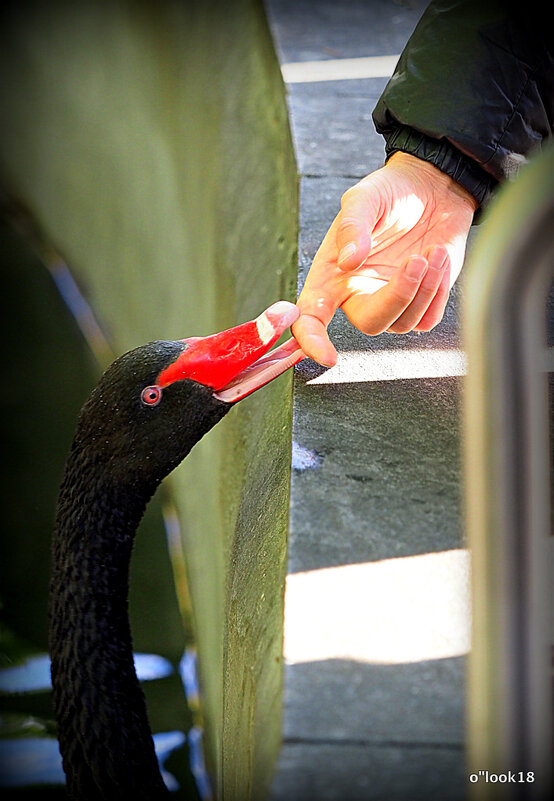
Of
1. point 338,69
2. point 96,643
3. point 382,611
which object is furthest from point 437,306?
point 338,69

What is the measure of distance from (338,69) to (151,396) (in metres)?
1.49

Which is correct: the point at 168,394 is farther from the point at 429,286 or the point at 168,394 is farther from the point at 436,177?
the point at 436,177

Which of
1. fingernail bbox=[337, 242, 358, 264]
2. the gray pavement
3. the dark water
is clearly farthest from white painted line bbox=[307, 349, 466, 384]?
the dark water

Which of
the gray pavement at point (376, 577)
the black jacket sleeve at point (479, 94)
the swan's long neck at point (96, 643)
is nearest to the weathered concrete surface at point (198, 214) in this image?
the gray pavement at point (376, 577)

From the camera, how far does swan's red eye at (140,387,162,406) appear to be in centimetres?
144

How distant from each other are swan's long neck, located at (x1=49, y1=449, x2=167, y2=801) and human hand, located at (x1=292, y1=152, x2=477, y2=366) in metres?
0.43

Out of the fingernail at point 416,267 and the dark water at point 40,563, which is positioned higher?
the fingernail at point 416,267

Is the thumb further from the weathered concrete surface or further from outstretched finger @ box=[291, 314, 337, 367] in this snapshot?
the weathered concrete surface

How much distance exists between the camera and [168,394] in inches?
56.6

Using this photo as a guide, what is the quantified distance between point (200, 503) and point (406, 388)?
1.22 m

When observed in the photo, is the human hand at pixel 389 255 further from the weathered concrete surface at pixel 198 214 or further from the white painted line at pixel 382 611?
the white painted line at pixel 382 611

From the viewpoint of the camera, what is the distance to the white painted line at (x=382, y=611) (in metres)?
0.98

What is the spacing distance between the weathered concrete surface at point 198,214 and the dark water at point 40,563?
119 millimetres

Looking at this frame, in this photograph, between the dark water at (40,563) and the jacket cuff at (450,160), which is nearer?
the jacket cuff at (450,160)
